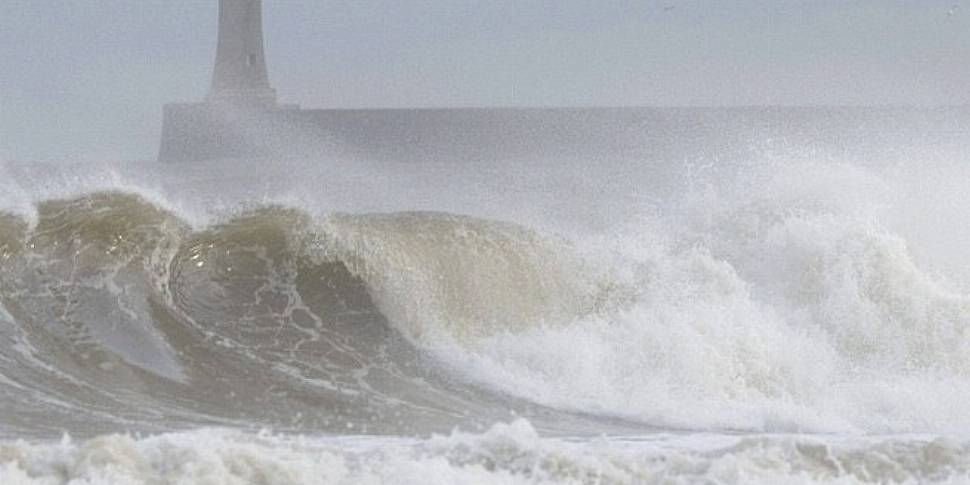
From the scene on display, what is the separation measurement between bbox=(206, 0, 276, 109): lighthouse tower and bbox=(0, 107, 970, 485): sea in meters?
31.5

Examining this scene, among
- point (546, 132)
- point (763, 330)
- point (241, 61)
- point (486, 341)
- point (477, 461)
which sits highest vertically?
point (241, 61)

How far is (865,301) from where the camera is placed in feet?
33.2

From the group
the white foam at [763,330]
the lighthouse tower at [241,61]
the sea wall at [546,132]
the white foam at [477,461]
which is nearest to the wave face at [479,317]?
the white foam at [763,330]

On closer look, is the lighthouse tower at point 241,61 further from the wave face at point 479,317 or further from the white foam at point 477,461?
the white foam at point 477,461

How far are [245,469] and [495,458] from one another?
912 millimetres

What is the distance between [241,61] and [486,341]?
37.6m

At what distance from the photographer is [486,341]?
9039mm

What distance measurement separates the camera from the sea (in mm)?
5570

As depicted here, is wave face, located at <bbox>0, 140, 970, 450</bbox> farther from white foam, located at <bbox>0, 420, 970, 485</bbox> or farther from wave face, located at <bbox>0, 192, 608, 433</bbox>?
white foam, located at <bbox>0, 420, 970, 485</bbox>

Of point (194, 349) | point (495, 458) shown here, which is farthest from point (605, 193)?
point (495, 458)

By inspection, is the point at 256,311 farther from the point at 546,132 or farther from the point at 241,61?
the point at 241,61

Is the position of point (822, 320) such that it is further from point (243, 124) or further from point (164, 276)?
point (243, 124)

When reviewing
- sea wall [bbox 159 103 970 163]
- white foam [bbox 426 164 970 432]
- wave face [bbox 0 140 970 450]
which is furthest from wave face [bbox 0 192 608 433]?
sea wall [bbox 159 103 970 163]

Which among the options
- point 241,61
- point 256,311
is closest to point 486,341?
point 256,311
